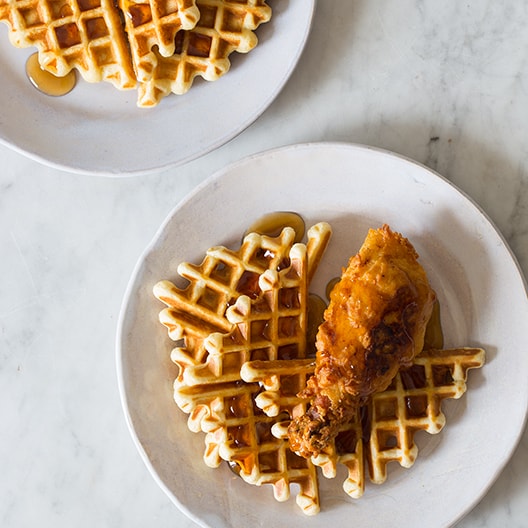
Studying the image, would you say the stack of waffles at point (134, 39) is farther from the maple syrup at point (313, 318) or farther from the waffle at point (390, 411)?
the waffle at point (390, 411)

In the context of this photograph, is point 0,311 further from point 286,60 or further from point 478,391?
point 478,391

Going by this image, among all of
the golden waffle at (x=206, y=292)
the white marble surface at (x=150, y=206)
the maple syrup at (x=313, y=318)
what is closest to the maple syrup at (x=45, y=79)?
the white marble surface at (x=150, y=206)

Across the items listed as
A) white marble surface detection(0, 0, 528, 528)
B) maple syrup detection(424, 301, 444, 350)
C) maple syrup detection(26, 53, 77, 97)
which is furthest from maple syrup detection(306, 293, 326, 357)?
maple syrup detection(26, 53, 77, 97)

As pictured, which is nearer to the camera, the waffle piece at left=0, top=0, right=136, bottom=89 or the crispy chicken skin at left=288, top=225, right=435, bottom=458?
the crispy chicken skin at left=288, top=225, right=435, bottom=458

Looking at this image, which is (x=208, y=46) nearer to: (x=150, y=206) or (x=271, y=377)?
(x=150, y=206)

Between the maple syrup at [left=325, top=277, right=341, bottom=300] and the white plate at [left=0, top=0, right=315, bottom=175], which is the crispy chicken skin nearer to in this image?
the maple syrup at [left=325, top=277, right=341, bottom=300]

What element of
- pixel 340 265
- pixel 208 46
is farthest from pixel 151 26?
pixel 340 265
